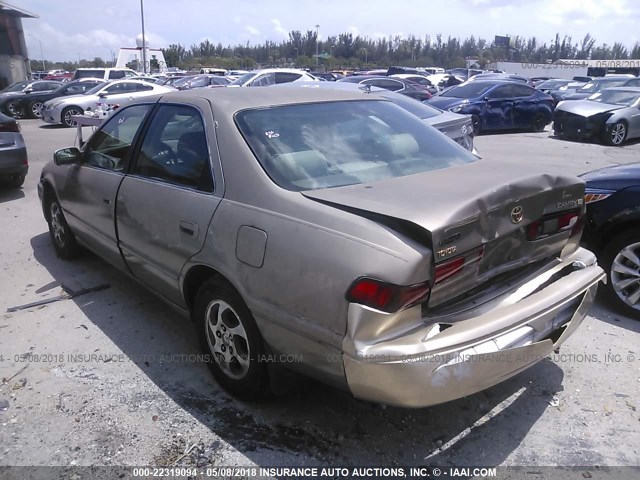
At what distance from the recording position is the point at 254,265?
2.49m

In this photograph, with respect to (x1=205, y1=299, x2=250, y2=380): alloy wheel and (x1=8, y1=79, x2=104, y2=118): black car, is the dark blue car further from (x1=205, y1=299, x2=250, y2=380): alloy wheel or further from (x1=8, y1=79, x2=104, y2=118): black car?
(x1=8, y1=79, x2=104, y2=118): black car

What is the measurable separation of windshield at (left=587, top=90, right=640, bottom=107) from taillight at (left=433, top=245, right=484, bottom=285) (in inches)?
547

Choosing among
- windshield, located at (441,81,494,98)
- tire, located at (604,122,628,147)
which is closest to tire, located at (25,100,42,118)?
windshield, located at (441,81,494,98)

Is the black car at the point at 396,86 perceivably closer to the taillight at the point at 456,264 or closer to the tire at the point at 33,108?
the tire at the point at 33,108

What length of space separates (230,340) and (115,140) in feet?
6.91

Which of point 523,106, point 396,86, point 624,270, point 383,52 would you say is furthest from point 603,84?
point 383,52

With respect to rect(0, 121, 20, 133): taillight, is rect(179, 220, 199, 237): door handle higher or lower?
higher

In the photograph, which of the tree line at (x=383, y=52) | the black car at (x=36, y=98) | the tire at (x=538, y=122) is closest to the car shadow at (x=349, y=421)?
the tire at (x=538, y=122)

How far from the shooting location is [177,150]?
10.9 ft

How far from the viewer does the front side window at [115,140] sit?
3.82 meters

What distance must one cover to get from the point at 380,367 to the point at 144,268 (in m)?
2.04

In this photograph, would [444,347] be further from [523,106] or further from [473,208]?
[523,106]

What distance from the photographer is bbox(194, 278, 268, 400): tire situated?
267 centimetres

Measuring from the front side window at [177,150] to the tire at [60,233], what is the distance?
5.68ft
